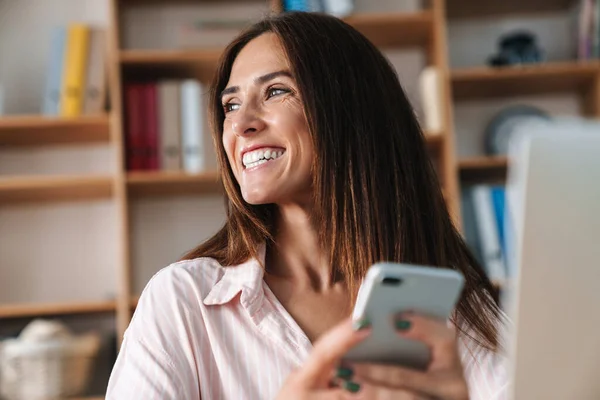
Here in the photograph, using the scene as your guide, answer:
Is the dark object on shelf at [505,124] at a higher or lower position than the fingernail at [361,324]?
higher

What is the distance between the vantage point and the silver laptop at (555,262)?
645 millimetres

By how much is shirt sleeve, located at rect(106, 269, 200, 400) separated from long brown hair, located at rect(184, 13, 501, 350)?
0.17 m

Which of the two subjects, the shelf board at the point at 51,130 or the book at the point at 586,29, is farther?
the book at the point at 586,29

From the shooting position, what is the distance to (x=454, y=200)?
2744mm

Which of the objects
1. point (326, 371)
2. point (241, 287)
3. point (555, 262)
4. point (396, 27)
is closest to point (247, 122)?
point (241, 287)

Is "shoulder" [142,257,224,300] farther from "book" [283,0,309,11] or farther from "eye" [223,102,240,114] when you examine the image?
"book" [283,0,309,11]

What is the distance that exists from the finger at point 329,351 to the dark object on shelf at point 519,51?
2.29 metres

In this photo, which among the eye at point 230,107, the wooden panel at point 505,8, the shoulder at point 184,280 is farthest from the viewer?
the wooden panel at point 505,8

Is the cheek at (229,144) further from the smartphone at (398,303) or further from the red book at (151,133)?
the red book at (151,133)

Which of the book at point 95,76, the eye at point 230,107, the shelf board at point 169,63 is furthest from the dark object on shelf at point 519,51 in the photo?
the eye at point 230,107

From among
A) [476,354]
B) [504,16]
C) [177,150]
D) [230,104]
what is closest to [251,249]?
[230,104]

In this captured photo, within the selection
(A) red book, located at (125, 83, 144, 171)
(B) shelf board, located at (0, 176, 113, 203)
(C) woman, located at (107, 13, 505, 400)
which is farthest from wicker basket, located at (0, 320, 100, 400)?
(C) woman, located at (107, 13, 505, 400)

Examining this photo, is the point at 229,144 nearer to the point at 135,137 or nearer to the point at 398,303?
the point at 398,303

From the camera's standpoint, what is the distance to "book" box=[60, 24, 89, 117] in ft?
9.27
